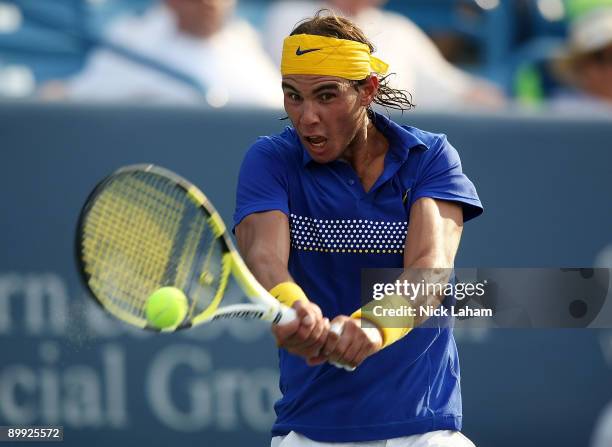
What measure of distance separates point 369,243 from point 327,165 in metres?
0.27

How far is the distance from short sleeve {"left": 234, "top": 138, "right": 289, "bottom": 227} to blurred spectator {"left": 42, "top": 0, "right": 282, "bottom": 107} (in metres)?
2.83

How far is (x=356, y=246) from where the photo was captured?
3.72m

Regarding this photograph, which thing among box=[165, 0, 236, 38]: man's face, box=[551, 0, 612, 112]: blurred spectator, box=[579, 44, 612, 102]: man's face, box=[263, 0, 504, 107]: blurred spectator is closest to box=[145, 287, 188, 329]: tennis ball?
box=[165, 0, 236, 38]: man's face

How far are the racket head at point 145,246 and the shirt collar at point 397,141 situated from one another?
1.31 feet

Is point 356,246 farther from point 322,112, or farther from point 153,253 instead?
point 153,253

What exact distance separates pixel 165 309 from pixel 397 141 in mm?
917

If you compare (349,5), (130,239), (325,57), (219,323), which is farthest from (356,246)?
(349,5)

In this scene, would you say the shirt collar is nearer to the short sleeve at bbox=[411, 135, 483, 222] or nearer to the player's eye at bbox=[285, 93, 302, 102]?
the short sleeve at bbox=[411, 135, 483, 222]

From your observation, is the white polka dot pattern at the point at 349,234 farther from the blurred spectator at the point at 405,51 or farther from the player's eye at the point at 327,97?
the blurred spectator at the point at 405,51

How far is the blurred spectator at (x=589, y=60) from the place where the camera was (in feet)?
22.2

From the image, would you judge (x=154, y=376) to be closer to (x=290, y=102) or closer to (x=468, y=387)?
(x=468, y=387)

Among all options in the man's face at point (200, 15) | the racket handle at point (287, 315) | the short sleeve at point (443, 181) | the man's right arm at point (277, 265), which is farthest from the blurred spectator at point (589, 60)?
the racket handle at point (287, 315)

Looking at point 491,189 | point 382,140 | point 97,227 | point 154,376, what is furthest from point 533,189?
point 97,227

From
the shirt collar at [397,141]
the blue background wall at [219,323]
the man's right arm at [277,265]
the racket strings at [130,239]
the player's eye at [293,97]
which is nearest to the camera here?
the man's right arm at [277,265]
